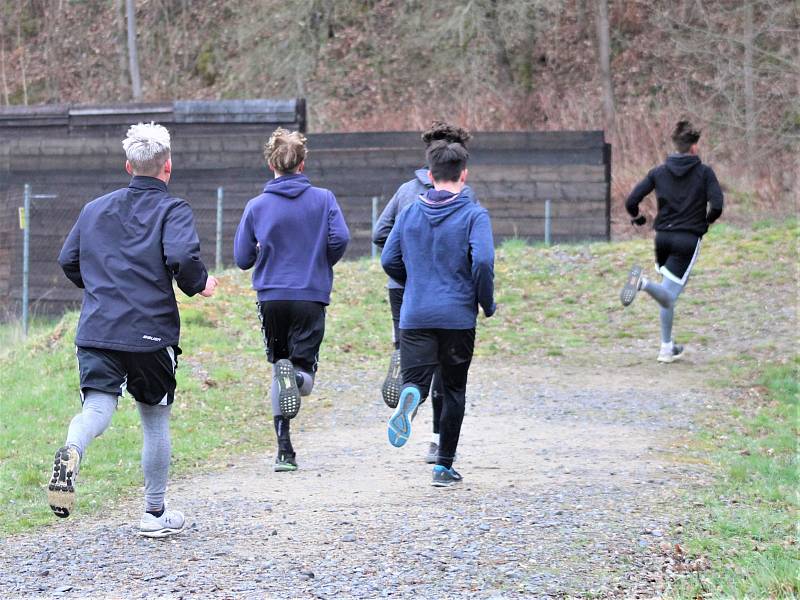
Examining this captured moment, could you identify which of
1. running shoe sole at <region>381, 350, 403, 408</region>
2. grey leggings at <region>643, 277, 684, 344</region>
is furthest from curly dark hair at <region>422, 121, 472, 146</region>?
grey leggings at <region>643, 277, 684, 344</region>

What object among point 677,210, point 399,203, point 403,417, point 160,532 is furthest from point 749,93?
point 160,532

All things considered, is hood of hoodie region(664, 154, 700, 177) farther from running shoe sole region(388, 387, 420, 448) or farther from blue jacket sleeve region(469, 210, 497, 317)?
running shoe sole region(388, 387, 420, 448)

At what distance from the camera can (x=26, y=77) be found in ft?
121

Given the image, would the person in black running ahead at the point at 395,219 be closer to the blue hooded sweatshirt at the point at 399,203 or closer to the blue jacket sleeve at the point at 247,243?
A: the blue hooded sweatshirt at the point at 399,203

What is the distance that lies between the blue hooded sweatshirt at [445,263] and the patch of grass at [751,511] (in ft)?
5.24

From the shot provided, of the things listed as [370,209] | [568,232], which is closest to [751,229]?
[568,232]

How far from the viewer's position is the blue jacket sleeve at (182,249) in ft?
18.3

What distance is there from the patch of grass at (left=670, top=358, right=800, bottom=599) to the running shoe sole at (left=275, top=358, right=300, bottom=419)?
2.32 meters

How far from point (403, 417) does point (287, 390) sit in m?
0.85

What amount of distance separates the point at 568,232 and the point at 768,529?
15.6 metres

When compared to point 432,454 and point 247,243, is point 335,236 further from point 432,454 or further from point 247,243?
point 432,454

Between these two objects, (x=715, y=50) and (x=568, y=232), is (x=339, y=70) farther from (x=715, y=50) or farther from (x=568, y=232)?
(x=568, y=232)

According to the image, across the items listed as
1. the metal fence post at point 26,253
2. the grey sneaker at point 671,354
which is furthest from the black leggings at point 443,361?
the metal fence post at point 26,253

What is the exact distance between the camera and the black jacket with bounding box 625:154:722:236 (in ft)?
36.7
